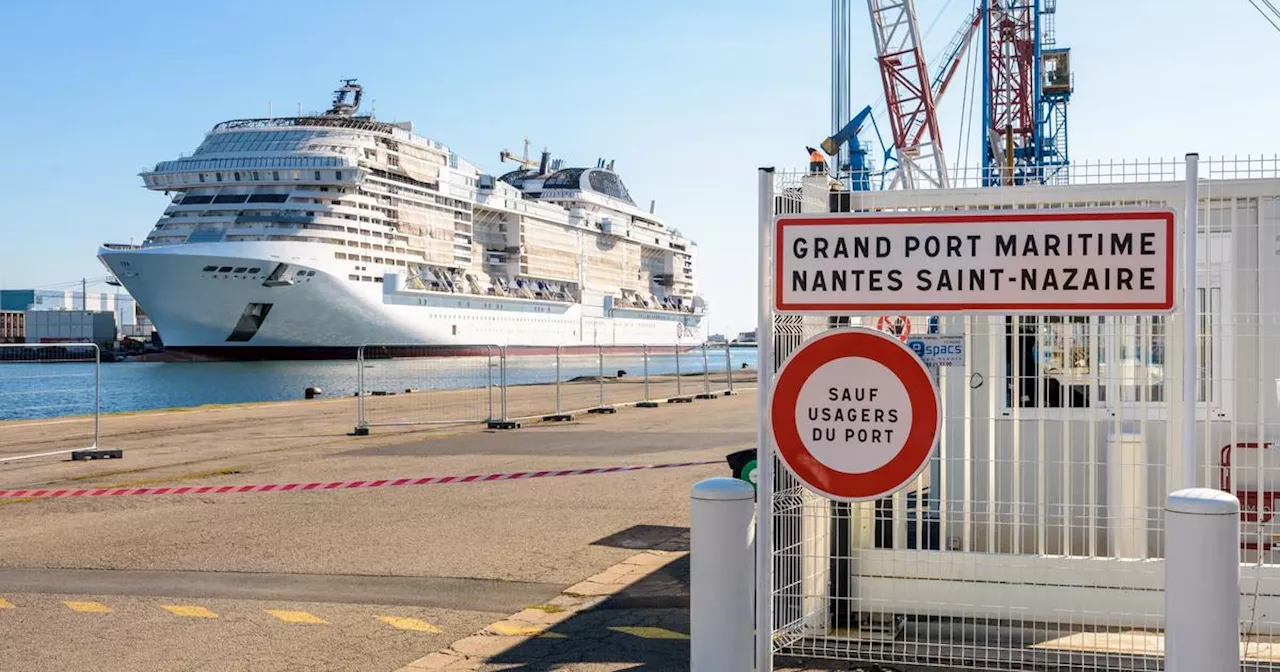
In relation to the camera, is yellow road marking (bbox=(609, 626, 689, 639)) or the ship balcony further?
the ship balcony

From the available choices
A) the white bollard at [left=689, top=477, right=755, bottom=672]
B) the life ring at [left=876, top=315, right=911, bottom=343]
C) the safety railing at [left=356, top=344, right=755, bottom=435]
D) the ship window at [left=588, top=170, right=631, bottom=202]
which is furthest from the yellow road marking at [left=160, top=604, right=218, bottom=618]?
the ship window at [left=588, top=170, right=631, bottom=202]

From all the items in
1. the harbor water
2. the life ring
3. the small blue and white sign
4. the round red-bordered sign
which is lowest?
the harbor water

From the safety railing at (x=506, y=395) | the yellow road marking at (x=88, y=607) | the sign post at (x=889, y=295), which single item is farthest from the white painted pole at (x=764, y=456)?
the safety railing at (x=506, y=395)

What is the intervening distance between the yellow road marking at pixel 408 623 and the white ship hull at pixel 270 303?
198 feet

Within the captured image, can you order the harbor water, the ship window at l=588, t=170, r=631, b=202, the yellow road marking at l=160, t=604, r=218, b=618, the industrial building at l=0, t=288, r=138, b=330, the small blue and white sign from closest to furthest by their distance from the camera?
the small blue and white sign
the yellow road marking at l=160, t=604, r=218, b=618
the harbor water
the ship window at l=588, t=170, r=631, b=202
the industrial building at l=0, t=288, r=138, b=330

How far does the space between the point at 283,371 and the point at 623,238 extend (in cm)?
4561

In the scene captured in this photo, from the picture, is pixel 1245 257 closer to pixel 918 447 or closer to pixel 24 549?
pixel 918 447

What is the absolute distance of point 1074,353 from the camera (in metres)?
5.01

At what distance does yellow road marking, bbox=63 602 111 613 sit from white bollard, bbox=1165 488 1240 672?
4924 millimetres

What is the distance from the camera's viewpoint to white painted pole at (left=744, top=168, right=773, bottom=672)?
13.3ft

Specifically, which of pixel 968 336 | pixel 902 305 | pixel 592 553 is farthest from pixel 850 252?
pixel 592 553

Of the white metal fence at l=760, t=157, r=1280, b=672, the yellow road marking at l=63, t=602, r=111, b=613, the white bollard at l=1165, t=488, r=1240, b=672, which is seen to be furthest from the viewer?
the yellow road marking at l=63, t=602, r=111, b=613

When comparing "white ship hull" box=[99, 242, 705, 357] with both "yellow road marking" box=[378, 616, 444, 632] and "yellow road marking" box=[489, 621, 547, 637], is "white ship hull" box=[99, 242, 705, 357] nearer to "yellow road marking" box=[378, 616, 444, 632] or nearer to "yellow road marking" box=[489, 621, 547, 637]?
"yellow road marking" box=[378, 616, 444, 632]

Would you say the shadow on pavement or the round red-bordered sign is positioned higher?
the round red-bordered sign
